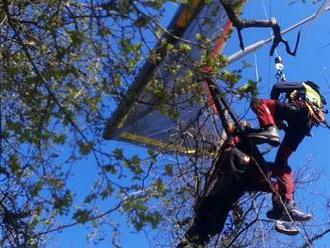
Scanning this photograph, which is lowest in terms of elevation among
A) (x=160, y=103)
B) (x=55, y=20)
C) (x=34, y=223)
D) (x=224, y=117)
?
(x=34, y=223)

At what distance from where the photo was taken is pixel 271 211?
6.01 meters

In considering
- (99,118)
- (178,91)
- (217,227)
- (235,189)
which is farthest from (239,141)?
(99,118)

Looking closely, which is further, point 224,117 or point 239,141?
point 239,141

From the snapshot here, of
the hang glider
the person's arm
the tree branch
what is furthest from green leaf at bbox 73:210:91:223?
the person's arm

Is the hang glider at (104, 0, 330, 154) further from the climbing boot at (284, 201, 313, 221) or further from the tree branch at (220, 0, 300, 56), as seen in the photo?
the climbing boot at (284, 201, 313, 221)

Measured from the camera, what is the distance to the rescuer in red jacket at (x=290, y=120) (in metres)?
5.92

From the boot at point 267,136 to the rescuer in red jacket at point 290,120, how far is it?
0.10 metres

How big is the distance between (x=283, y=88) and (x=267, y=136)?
30.2 inches

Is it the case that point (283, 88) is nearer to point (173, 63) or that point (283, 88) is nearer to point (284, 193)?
point (284, 193)

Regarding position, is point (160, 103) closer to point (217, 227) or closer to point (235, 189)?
point (235, 189)

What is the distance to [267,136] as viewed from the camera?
5.59 m

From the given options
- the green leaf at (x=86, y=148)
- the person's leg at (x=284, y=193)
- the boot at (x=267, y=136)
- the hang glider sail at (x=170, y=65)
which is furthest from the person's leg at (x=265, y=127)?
the green leaf at (x=86, y=148)

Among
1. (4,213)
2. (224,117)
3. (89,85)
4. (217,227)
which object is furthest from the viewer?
(217,227)

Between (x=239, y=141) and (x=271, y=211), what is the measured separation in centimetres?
70
